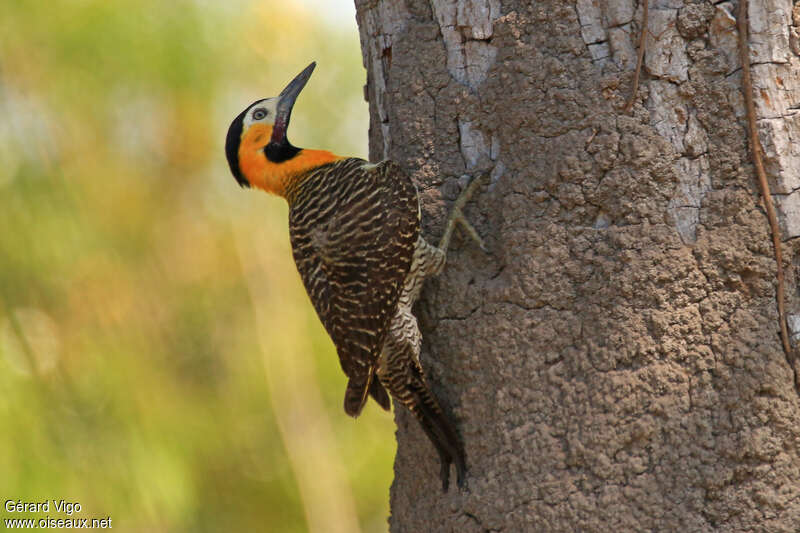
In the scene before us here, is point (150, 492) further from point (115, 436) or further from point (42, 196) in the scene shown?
point (42, 196)

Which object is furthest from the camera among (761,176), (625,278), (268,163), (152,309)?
(152,309)

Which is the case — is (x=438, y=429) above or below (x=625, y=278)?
below

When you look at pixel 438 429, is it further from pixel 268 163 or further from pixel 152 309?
pixel 152 309

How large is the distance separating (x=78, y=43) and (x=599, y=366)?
5215mm

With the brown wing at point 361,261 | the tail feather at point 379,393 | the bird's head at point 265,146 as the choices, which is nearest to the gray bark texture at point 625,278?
the brown wing at point 361,261

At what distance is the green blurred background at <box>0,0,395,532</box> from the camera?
213 inches

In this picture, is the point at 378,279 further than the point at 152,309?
No

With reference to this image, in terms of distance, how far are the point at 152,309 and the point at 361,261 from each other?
3750 mm

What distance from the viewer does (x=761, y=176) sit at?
7.63ft

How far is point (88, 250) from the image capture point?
576 cm

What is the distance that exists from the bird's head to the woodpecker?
1.57 ft

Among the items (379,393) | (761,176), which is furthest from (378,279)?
(761,176)

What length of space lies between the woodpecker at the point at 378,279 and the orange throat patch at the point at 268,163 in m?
0.40

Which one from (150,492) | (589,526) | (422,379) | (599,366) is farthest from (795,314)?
(150,492)
